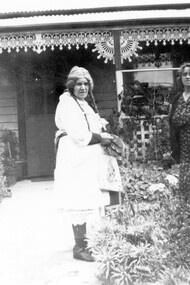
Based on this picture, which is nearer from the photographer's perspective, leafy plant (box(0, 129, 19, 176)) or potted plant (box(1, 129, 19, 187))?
potted plant (box(1, 129, 19, 187))

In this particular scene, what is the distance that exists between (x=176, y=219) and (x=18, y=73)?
8.27m

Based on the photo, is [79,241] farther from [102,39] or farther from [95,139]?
[102,39]

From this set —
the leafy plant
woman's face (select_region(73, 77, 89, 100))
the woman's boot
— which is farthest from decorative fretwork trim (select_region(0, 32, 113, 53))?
the woman's boot

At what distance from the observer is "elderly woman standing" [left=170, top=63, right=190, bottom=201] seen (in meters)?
3.71

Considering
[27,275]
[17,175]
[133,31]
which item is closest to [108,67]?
[133,31]

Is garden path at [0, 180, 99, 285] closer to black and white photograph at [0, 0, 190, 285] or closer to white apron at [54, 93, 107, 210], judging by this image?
black and white photograph at [0, 0, 190, 285]

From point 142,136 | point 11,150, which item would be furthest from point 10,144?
point 142,136

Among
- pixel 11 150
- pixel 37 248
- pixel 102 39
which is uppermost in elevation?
pixel 102 39

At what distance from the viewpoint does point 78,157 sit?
4.22 meters

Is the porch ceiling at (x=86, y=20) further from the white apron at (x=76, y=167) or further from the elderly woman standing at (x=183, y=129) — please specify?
the elderly woman standing at (x=183, y=129)

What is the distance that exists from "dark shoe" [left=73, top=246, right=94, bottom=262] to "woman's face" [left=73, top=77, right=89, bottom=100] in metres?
1.53

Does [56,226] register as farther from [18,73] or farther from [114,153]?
[18,73]

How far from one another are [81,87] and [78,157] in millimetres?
686

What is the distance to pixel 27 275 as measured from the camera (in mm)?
3938
